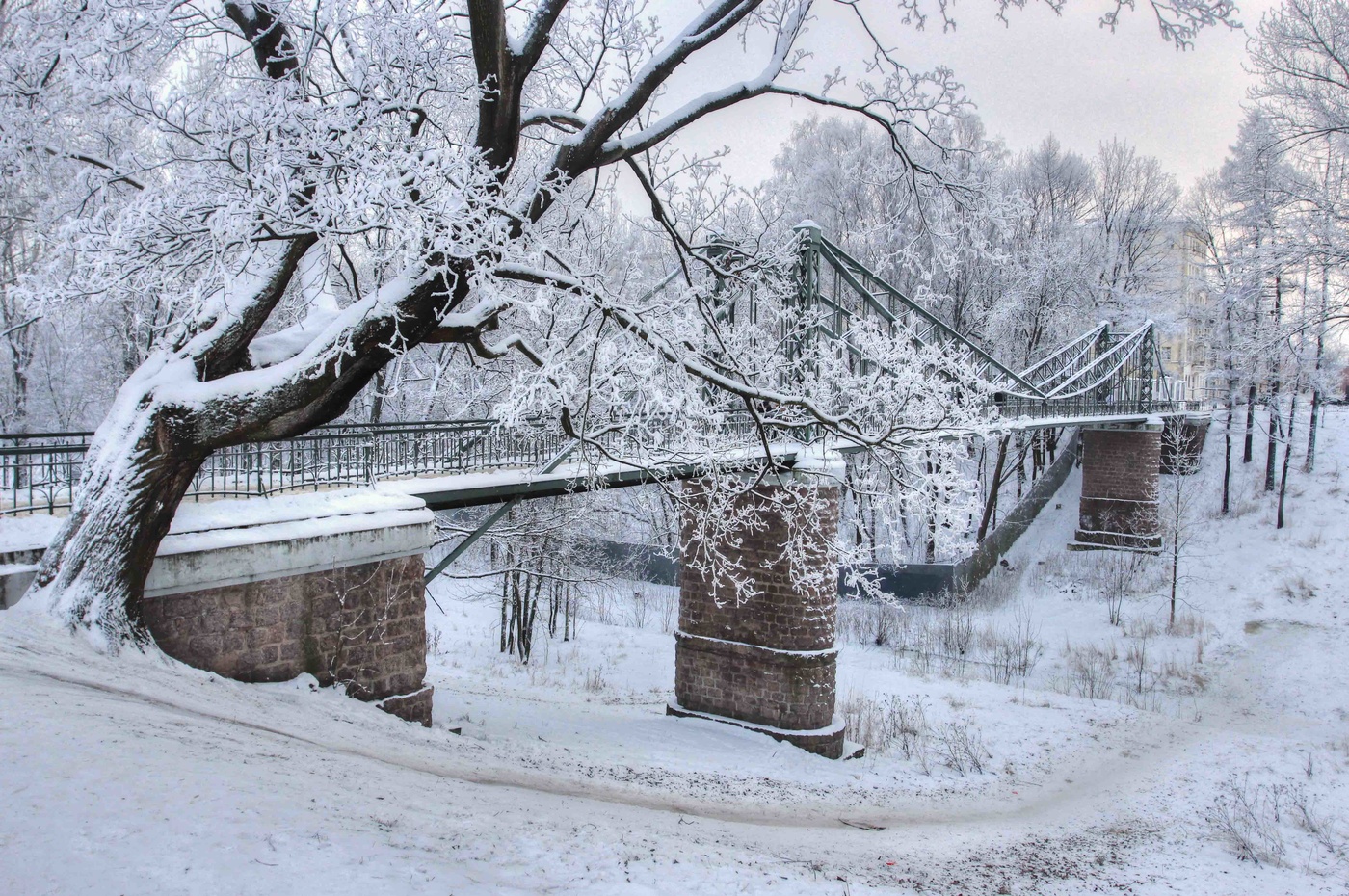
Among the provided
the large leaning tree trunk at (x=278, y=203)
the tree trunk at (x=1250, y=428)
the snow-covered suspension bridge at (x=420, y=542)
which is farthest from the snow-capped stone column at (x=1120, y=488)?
the large leaning tree trunk at (x=278, y=203)

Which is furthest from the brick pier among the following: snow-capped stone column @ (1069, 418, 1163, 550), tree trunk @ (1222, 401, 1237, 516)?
tree trunk @ (1222, 401, 1237, 516)

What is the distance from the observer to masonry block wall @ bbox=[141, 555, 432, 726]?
222 inches

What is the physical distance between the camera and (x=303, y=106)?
15.4 feet

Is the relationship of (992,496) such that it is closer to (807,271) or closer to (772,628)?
(807,271)

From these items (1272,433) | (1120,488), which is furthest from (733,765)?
(1272,433)

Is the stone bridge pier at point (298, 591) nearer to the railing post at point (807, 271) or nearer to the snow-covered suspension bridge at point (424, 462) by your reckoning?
the snow-covered suspension bridge at point (424, 462)

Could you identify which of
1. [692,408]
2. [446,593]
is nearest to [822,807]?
[692,408]

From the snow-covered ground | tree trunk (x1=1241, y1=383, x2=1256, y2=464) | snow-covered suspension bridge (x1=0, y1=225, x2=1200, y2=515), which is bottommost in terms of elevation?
the snow-covered ground

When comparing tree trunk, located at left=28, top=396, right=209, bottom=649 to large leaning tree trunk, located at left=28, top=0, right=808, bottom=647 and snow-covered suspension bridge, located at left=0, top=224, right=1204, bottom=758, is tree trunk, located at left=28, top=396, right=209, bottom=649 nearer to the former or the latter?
large leaning tree trunk, located at left=28, top=0, right=808, bottom=647

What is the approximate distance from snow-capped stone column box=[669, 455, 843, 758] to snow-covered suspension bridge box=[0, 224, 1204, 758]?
2 cm

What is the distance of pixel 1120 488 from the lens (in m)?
25.0

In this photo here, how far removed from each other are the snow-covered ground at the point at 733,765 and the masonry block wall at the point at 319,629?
0.29 metres

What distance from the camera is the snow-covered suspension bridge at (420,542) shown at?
5.78m

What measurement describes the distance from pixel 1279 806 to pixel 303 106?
12.0m
